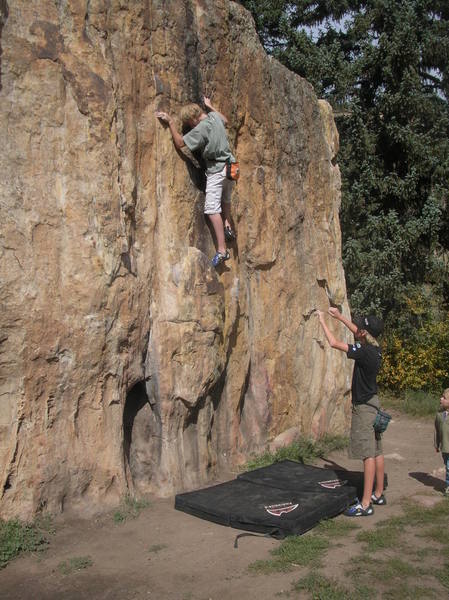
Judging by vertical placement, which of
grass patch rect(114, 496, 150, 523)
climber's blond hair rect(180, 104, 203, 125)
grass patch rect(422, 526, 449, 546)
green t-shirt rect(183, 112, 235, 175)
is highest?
climber's blond hair rect(180, 104, 203, 125)

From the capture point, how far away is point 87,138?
558cm

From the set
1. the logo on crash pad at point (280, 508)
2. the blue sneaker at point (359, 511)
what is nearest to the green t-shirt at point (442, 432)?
the blue sneaker at point (359, 511)

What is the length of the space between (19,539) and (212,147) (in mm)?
3907

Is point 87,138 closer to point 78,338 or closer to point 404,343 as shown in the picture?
point 78,338

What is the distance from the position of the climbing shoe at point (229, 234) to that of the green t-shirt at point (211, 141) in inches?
25.6

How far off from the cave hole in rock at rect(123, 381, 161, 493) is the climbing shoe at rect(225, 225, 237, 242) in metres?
1.91

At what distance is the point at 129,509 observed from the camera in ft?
18.6

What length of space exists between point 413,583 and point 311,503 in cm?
144

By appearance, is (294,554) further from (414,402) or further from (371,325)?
(414,402)

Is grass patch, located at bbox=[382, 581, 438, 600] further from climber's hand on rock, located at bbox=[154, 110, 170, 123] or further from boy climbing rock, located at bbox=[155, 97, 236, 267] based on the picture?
climber's hand on rock, located at bbox=[154, 110, 170, 123]

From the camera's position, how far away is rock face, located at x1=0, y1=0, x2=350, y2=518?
525 centimetres

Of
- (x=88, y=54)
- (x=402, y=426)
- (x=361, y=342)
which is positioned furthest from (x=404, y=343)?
(x=88, y=54)

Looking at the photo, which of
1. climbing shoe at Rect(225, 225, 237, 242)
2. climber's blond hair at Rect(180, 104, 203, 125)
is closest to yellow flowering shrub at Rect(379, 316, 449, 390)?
climbing shoe at Rect(225, 225, 237, 242)

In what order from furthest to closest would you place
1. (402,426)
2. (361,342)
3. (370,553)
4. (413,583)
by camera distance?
(402,426) → (361,342) → (370,553) → (413,583)
